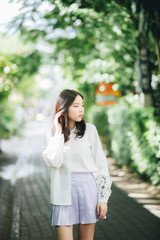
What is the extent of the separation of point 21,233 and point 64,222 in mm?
2716

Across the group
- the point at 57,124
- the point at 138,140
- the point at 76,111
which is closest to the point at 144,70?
the point at 138,140

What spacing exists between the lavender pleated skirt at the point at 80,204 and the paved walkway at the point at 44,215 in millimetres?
2115

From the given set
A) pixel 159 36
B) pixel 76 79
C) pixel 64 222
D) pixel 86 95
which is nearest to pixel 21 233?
pixel 64 222

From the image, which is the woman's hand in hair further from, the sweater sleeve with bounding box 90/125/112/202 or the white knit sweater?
the sweater sleeve with bounding box 90/125/112/202

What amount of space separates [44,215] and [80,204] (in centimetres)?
346

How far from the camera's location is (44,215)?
19.6 feet

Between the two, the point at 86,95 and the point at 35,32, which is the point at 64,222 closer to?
the point at 35,32

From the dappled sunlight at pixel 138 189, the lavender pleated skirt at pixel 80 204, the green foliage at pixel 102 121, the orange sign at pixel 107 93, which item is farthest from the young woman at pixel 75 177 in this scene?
the green foliage at pixel 102 121

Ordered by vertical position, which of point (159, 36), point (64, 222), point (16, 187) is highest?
point (159, 36)

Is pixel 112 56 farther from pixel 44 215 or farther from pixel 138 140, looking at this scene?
pixel 44 215

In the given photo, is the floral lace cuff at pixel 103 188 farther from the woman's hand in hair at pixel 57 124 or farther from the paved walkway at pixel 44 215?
the paved walkway at pixel 44 215

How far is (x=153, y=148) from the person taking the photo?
22.5 ft

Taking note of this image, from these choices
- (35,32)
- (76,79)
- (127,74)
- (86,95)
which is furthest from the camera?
(86,95)

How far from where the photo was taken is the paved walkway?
16.0 feet
